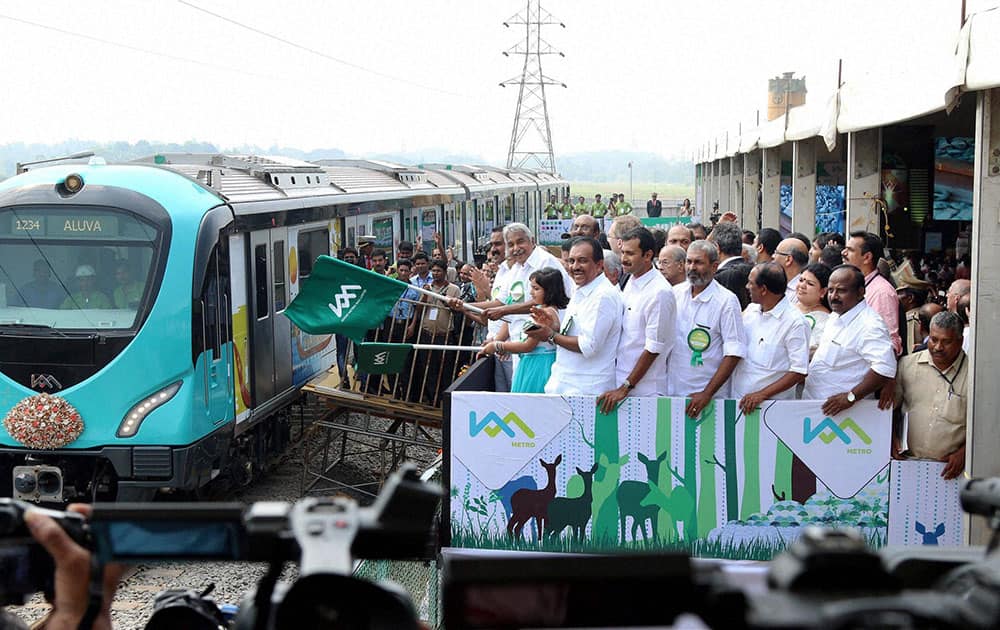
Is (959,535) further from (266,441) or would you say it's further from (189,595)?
(266,441)

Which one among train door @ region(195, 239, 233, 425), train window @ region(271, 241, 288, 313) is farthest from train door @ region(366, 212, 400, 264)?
train door @ region(195, 239, 233, 425)

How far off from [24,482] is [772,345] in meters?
5.44

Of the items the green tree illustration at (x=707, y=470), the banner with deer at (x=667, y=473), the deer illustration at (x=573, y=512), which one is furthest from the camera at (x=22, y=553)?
the green tree illustration at (x=707, y=470)

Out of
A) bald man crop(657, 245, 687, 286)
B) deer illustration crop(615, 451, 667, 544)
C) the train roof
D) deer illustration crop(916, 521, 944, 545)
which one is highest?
the train roof

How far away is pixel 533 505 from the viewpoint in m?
6.95

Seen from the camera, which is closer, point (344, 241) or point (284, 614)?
point (284, 614)

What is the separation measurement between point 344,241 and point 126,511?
11760 millimetres

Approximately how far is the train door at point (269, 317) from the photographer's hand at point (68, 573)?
7728mm

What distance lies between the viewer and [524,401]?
6.92 metres

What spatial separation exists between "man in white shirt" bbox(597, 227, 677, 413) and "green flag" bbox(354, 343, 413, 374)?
2.17m

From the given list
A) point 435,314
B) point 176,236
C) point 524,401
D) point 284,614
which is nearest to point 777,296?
point 524,401

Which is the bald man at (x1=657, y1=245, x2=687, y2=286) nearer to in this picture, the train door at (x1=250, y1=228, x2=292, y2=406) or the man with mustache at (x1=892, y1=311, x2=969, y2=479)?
the man with mustache at (x1=892, y1=311, x2=969, y2=479)

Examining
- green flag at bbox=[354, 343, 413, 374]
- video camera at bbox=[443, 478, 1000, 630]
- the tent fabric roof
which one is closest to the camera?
video camera at bbox=[443, 478, 1000, 630]

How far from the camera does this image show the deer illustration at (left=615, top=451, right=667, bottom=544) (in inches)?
270
